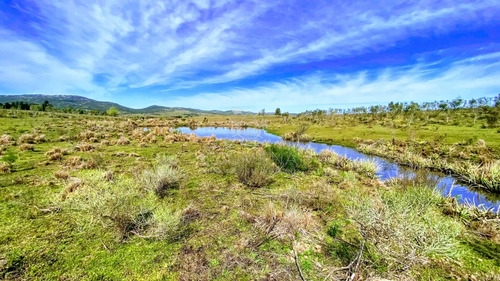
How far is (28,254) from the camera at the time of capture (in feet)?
13.3

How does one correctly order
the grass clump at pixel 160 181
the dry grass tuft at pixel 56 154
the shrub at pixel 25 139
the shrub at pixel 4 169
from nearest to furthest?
the grass clump at pixel 160 181, the shrub at pixel 4 169, the dry grass tuft at pixel 56 154, the shrub at pixel 25 139

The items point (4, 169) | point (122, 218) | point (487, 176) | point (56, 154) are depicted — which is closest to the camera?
point (122, 218)

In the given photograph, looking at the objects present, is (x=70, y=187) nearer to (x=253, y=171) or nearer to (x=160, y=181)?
(x=160, y=181)

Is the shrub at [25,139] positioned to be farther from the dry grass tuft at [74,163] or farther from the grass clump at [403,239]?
the grass clump at [403,239]

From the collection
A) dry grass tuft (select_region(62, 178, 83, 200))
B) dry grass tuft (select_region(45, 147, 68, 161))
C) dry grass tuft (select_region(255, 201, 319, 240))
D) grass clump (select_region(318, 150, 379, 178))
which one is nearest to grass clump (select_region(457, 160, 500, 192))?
grass clump (select_region(318, 150, 379, 178))

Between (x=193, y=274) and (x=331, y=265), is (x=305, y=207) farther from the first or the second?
(x=193, y=274)

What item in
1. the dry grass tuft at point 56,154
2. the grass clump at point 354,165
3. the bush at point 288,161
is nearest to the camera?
the dry grass tuft at point 56,154

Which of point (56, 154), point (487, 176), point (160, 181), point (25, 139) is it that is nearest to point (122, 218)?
point (160, 181)

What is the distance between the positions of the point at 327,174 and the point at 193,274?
30.2 ft

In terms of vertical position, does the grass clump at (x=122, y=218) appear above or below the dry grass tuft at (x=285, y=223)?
above

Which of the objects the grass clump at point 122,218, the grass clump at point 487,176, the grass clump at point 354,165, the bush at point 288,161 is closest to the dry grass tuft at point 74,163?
the grass clump at point 122,218

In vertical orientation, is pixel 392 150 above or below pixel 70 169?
below

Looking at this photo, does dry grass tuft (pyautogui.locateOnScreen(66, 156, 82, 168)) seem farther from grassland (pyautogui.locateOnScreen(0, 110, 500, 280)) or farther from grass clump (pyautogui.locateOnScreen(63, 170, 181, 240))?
grass clump (pyautogui.locateOnScreen(63, 170, 181, 240))

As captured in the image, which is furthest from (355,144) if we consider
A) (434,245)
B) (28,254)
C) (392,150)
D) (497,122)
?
(28,254)
